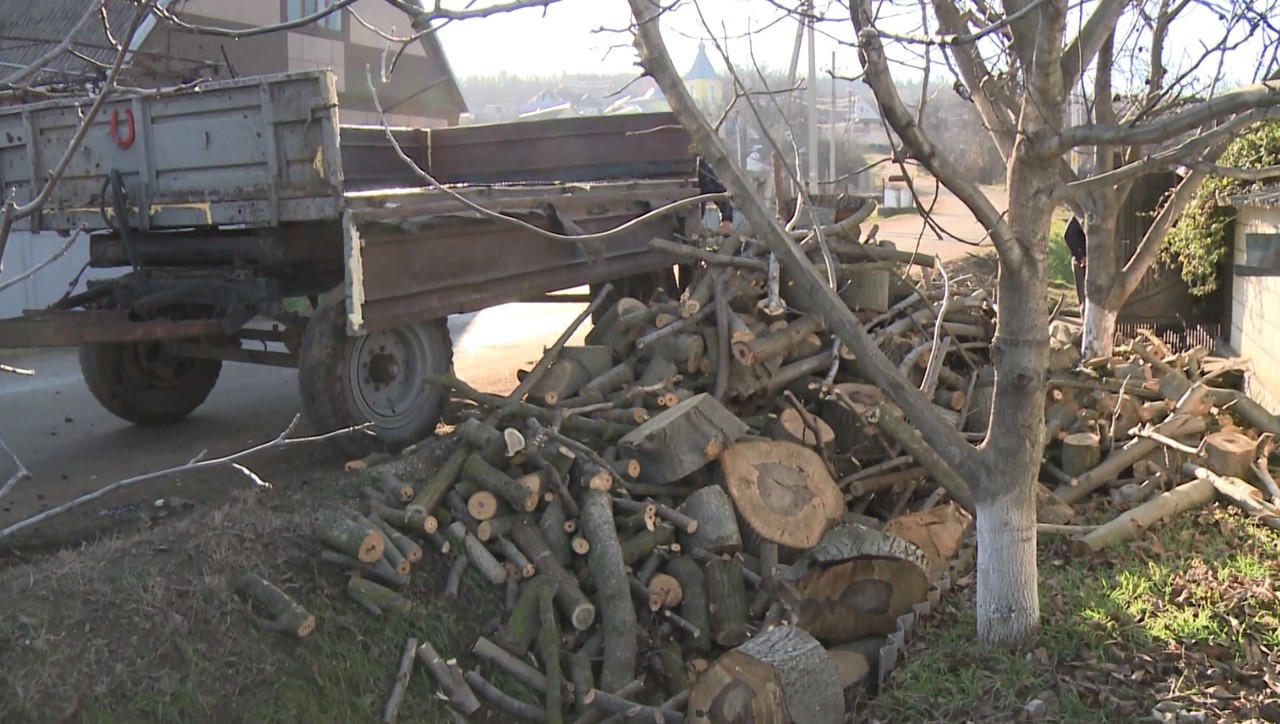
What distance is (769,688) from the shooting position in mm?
4195

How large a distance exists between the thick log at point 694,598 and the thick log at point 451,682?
1095 millimetres

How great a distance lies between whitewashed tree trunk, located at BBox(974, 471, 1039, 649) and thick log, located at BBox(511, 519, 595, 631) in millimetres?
1710

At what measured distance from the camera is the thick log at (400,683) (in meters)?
4.30

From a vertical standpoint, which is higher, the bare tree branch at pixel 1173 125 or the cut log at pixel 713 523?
the bare tree branch at pixel 1173 125

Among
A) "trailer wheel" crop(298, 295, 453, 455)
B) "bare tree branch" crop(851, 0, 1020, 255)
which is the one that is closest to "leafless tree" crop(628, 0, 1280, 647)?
"bare tree branch" crop(851, 0, 1020, 255)

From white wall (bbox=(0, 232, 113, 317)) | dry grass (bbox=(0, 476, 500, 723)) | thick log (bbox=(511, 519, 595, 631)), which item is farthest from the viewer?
white wall (bbox=(0, 232, 113, 317))

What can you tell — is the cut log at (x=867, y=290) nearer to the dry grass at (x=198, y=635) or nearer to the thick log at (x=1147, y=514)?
the thick log at (x=1147, y=514)

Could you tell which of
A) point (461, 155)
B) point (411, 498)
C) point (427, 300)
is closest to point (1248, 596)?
point (411, 498)

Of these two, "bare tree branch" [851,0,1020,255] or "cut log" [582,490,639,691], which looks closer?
"bare tree branch" [851,0,1020,255]

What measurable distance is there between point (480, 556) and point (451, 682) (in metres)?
0.70

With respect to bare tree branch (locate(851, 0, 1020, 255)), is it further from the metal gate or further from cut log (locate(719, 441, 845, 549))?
the metal gate

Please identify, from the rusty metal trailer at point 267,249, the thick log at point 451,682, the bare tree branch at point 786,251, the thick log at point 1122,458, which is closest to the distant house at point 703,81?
the bare tree branch at point 786,251

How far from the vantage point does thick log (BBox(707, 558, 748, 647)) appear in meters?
5.02

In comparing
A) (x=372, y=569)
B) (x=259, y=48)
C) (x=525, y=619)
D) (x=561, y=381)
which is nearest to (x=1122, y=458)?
(x=561, y=381)
